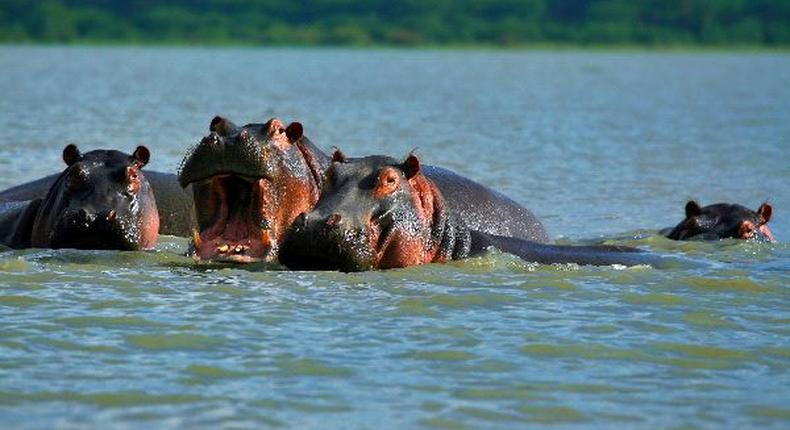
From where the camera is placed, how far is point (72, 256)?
30.1 feet

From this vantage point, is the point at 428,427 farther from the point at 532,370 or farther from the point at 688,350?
the point at 688,350

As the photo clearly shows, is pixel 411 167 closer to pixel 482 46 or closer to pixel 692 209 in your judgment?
pixel 692 209

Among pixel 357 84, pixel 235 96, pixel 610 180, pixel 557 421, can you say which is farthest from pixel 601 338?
pixel 357 84

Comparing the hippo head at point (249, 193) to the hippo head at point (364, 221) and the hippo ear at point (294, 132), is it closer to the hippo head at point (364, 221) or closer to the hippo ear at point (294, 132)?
the hippo ear at point (294, 132)

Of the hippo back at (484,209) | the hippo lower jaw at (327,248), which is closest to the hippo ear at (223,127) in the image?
the hippo lower jaw at (327,248)

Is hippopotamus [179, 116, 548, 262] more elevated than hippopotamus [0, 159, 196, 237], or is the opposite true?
hippopotamus [179, 116, 548, 262]

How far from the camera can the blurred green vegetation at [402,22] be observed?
3408 inches

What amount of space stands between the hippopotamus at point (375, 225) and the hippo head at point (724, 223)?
5.92ft

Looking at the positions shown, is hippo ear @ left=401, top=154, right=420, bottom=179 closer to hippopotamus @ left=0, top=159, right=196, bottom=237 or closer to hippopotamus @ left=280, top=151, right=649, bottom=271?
hippopotamus @ left=280, top=151, right=649, bottom=271

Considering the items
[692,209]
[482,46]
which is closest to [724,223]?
[692,209]

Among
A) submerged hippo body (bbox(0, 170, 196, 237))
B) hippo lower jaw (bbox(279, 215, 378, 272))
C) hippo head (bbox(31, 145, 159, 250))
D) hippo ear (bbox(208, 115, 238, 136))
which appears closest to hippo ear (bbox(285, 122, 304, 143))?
hippo ear (bbox(208, 115, 238, 136))

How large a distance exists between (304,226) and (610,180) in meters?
8.44

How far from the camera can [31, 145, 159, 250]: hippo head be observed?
943cm

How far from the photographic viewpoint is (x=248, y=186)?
9.16m
